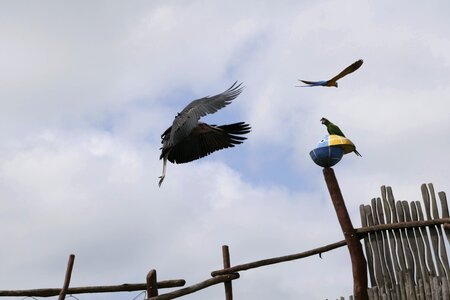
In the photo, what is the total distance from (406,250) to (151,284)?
2.71 metres

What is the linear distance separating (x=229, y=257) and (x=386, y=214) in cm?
183

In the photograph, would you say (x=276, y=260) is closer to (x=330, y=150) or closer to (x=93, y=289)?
(x=330, y=150)

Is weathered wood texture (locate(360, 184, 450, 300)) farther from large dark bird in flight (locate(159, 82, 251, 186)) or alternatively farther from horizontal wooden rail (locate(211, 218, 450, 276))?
large dark bird in flight (locate(159, 82, 251, 186))

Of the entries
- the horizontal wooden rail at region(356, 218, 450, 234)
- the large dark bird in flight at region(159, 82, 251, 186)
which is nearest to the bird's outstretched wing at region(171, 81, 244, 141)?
the large dark bird in flight at region(159, 82, 251, 186)

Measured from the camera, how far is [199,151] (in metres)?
10.3

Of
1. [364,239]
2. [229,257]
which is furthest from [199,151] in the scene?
[364,239]

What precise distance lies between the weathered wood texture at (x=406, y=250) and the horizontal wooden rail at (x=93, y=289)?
2127 millimetres

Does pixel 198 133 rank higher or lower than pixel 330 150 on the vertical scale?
higher

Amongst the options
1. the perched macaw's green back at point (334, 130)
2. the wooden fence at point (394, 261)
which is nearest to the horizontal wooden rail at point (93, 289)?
the wooden fence at point (394, 261)

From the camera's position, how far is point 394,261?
8562 millimetres

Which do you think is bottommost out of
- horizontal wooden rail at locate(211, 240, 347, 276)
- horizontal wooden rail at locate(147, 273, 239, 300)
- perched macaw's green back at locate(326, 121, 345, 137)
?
horizontal wooden rail at locate(147, 273, 239, 300)

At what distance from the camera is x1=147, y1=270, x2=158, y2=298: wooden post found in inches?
320

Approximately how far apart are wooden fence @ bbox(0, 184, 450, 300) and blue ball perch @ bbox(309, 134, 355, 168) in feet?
2.04

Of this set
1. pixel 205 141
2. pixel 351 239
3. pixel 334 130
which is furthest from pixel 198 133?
pixel 351 239
